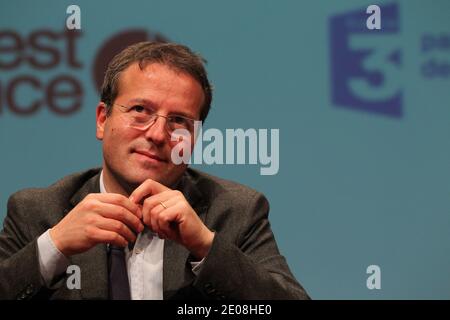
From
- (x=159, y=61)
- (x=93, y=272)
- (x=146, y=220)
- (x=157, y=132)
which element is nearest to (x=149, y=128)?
(x=157, y=132)

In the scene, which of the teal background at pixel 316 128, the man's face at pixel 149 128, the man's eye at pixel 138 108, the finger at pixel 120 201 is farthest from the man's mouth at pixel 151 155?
the teal background at pixel 316 128

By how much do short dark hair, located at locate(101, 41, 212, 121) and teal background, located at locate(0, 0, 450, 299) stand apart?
2.34 ft

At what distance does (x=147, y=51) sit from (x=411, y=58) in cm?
125

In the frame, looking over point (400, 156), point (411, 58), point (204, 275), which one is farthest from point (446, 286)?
point (204, 275)

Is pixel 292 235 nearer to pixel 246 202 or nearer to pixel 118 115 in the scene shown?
pixel 246 202

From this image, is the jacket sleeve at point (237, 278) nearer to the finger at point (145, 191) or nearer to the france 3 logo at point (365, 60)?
the finger at point (145, 191)

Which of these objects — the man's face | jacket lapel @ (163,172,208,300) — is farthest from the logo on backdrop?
jacket lapel @ (163,172,208,300)

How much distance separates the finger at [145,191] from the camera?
5.11 ft

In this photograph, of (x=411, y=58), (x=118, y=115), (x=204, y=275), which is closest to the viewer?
(x=204, y=275)

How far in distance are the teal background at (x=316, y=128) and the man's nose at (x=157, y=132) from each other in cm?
84

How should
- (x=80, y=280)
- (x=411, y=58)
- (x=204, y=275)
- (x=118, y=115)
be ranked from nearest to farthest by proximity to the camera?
(x=204, y=275) → (x=80, y=280) → (x=118, y=115) → (x=411, y=58)

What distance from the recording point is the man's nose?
173 centimetres

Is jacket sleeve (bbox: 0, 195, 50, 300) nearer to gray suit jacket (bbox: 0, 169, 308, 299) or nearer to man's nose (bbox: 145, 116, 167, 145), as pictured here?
gray suit jacket (bbox: 0, 169, 308, 299)

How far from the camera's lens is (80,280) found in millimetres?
1709
